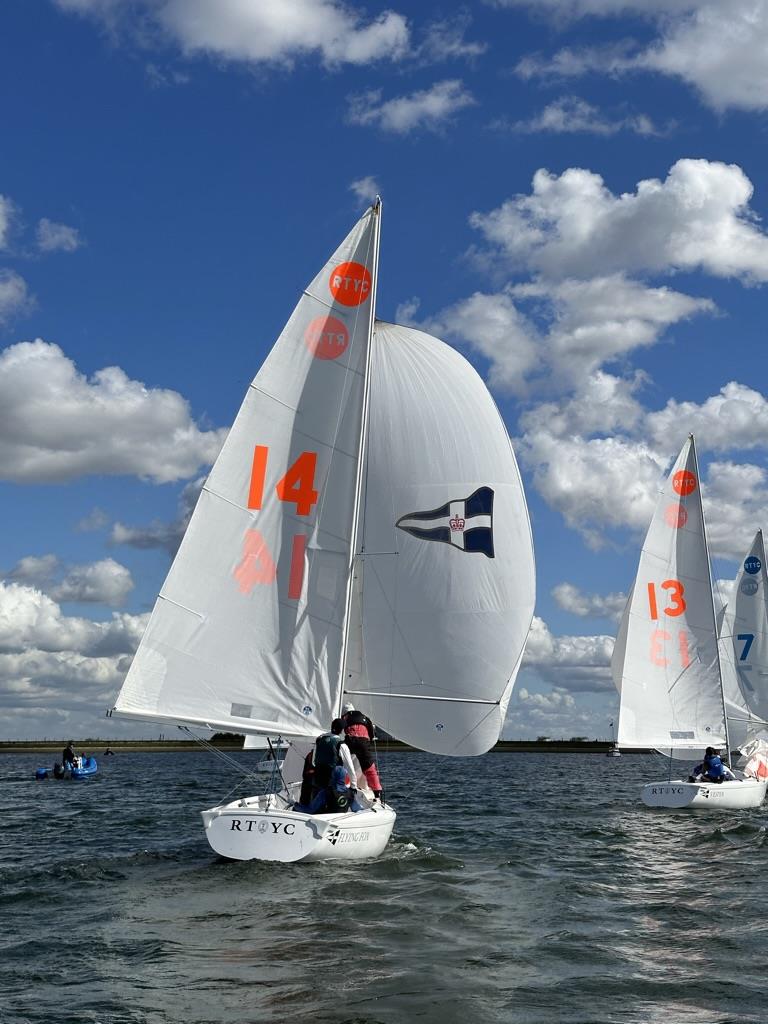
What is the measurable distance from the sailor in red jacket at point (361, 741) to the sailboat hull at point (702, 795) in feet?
47.2

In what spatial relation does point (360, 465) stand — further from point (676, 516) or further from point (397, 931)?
point (676, 516)

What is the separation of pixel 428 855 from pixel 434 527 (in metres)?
5.96

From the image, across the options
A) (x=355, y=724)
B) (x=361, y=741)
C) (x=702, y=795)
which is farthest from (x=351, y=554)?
(x=702, y=795)

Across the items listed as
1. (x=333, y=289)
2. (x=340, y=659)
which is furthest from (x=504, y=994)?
(x=333, y=289)

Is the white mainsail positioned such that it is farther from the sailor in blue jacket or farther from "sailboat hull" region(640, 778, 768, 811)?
the sailor in blue jacket

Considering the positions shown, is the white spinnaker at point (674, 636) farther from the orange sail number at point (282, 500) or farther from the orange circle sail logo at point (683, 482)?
the orange sail number at point (282, 500)

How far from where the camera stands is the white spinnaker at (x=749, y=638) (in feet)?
141

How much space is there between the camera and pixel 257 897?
Answer: 47.0 feet

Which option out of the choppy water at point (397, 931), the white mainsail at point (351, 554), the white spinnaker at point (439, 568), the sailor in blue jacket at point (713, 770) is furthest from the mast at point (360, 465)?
the sailor in blue jacket at point (713, 770)

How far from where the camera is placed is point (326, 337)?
1850 centimetres

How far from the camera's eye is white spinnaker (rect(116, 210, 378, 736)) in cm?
1677

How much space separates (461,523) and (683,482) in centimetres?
1810

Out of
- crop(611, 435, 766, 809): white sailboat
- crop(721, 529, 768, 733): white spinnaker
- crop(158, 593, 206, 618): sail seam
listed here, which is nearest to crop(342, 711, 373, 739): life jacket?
crop(158, 593, 206, 618): sail seam

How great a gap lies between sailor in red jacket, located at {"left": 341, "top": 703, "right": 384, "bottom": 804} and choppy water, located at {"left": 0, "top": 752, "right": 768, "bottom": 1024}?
142cm
